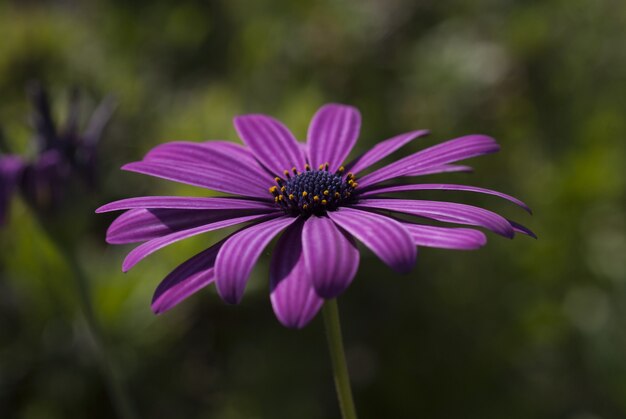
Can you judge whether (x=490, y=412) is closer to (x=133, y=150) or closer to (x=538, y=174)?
(x=538, y=174)

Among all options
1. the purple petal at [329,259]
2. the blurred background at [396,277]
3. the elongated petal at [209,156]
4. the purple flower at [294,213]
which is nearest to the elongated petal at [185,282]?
the purple flower at [294,213]

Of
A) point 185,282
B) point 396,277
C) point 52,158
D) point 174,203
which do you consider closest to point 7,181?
point 52,158

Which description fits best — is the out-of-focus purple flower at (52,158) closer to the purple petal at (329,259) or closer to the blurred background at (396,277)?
the blurred background at (396,277)

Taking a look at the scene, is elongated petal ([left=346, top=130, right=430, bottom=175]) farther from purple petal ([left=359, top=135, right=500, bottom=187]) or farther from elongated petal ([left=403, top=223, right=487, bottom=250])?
elongated petal ([left=403, top=223, right=487, bottom=250])

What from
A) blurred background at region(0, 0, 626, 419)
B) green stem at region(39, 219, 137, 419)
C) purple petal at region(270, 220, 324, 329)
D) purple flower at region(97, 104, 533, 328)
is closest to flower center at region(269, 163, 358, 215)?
purple flower at region(97, 104, 533, 328)

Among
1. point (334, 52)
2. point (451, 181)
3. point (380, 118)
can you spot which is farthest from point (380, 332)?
point (334, 52)

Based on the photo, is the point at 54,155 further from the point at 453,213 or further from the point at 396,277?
the point at 396,277
